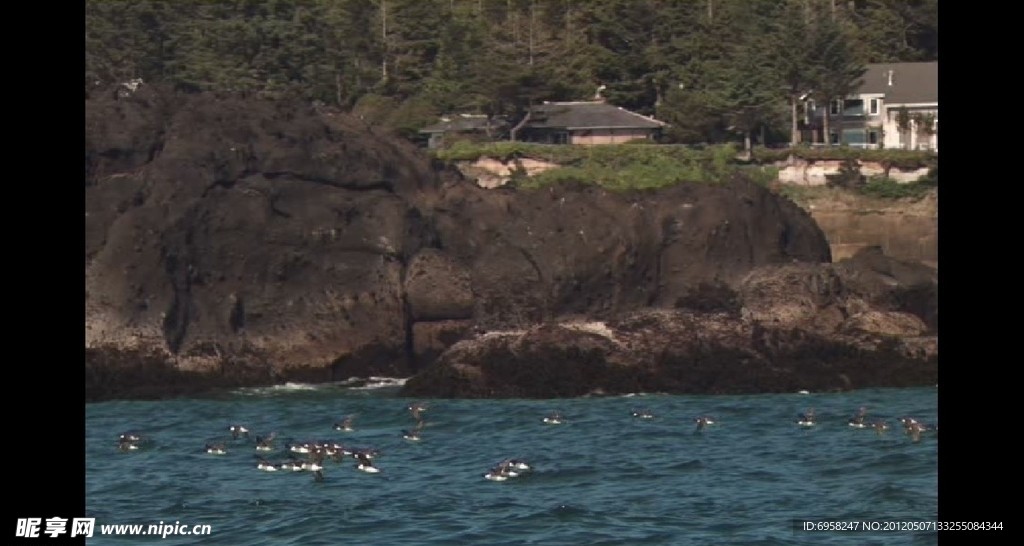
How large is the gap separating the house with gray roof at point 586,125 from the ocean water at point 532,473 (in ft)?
96.5

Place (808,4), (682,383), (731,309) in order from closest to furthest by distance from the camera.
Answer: (682,383) → (731,309) → (808,4)

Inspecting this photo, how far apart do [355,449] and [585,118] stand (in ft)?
125

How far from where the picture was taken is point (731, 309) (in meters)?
47.5

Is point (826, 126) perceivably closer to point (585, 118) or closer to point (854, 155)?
point (854, 155)

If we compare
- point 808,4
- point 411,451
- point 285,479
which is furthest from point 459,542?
point 808,4

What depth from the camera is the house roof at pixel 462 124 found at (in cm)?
7275

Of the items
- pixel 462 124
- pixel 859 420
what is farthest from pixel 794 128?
pixel 859 420

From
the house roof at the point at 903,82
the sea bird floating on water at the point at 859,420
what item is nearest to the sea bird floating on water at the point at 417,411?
the sea bird floating on water at the point at 859,420

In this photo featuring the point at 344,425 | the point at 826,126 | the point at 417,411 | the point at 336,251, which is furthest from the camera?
the point at 826,126

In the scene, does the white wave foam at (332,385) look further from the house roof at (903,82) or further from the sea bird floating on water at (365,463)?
the house roof at (903,82)

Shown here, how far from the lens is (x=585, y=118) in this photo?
7275 centimetres

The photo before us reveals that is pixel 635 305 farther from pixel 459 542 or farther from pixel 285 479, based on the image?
pixel 459 542

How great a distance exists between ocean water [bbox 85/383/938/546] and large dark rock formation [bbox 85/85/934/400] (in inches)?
109
